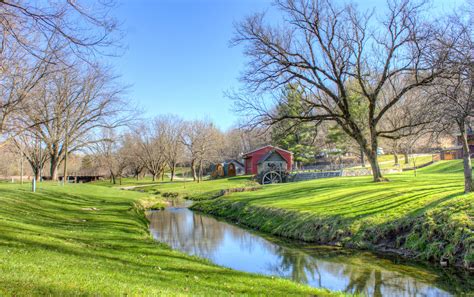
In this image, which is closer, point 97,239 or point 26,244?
point 26,244

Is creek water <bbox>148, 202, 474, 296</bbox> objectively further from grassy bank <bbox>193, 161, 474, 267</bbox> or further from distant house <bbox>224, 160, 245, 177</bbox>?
distant house <bbox>224, 160, 245, 177</bbox>

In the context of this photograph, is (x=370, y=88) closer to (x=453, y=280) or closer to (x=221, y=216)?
(x=221, y=216)

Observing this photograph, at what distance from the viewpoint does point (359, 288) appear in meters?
10.0

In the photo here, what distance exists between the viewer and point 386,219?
14547 mm

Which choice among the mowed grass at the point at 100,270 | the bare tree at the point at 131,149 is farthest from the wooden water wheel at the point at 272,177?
the mowed grass at the point at 100,270

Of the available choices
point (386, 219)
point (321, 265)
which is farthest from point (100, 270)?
point (386, 219)

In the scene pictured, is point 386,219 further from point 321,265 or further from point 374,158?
point 374,158

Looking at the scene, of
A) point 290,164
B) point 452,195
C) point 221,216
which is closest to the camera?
point 452,195

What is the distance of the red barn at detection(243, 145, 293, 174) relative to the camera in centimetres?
5569

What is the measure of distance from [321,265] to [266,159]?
43124mm

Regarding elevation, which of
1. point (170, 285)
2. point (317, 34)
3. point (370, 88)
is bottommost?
point (170, 285)

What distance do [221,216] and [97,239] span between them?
638 inches

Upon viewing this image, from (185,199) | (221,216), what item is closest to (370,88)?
(221,216)

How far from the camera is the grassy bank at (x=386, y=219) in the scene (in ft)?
38.2
